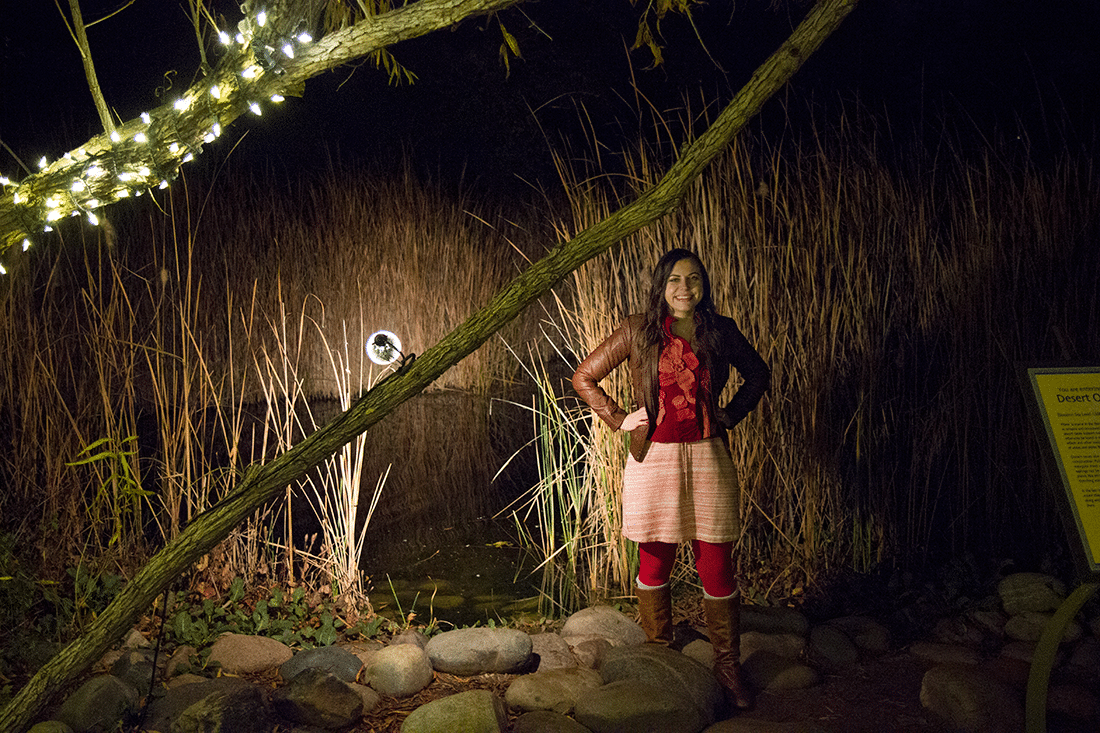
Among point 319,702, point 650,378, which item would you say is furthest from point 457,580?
point 650,378

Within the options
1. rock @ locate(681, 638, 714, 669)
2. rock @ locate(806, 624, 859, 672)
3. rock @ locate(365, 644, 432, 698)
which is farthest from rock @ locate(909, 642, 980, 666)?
rock @ locate(365, 644, 432, 698)

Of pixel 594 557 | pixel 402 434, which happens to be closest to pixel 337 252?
pixel 402 434

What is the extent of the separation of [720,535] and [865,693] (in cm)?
66

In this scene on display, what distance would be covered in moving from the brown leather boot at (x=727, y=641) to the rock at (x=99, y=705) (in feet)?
5.18

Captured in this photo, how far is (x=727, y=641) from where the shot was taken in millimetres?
2525

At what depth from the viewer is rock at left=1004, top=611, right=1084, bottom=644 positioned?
2.90 meters

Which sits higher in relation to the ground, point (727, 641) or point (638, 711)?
point (727, 641)

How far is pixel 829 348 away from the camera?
3416mm

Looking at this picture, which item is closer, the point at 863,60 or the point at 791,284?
the point at 791,284

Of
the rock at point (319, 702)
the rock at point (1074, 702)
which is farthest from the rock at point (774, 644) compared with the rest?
the rock at point (319, 702)

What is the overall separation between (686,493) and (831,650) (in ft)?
2.59

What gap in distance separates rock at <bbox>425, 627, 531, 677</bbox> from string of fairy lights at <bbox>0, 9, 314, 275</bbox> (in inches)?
61.1

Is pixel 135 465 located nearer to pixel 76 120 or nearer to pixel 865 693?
pixel 865 693

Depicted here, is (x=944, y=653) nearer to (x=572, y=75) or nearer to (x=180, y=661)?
(x=180, y=661)
